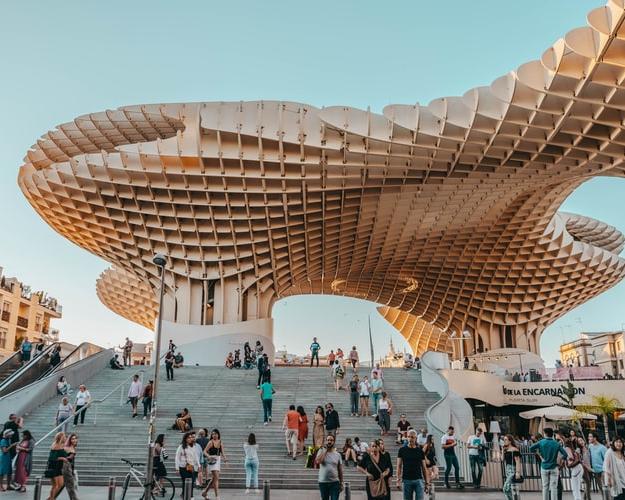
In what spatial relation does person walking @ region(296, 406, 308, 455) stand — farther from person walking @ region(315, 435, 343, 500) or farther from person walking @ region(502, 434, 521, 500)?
person walking @ region(315, 435, 343, 500)

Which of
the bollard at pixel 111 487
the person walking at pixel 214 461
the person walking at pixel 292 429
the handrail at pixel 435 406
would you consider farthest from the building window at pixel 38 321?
the bollard at pixel 111 487

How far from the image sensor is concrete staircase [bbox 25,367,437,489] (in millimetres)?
15711

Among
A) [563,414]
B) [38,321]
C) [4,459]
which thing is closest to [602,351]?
[563,414]

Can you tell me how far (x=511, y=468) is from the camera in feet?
40.8

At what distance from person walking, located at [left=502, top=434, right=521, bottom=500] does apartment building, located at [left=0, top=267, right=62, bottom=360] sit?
1878 inches

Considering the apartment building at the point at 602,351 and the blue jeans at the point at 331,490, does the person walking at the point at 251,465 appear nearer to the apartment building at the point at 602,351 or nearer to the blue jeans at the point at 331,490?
the blue jeans at the point at 331,490

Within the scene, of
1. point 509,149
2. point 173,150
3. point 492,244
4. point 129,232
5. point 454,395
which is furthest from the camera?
point 492,244

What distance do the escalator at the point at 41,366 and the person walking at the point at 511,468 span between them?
16783 millimetres

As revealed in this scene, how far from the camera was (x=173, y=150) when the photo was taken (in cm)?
3167

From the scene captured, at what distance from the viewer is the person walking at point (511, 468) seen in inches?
475

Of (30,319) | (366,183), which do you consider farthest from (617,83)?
(30,319)

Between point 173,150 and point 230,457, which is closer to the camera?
point 230,457

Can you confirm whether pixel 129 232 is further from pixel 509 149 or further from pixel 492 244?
pixel 492 244

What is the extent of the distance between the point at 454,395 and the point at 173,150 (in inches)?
744
